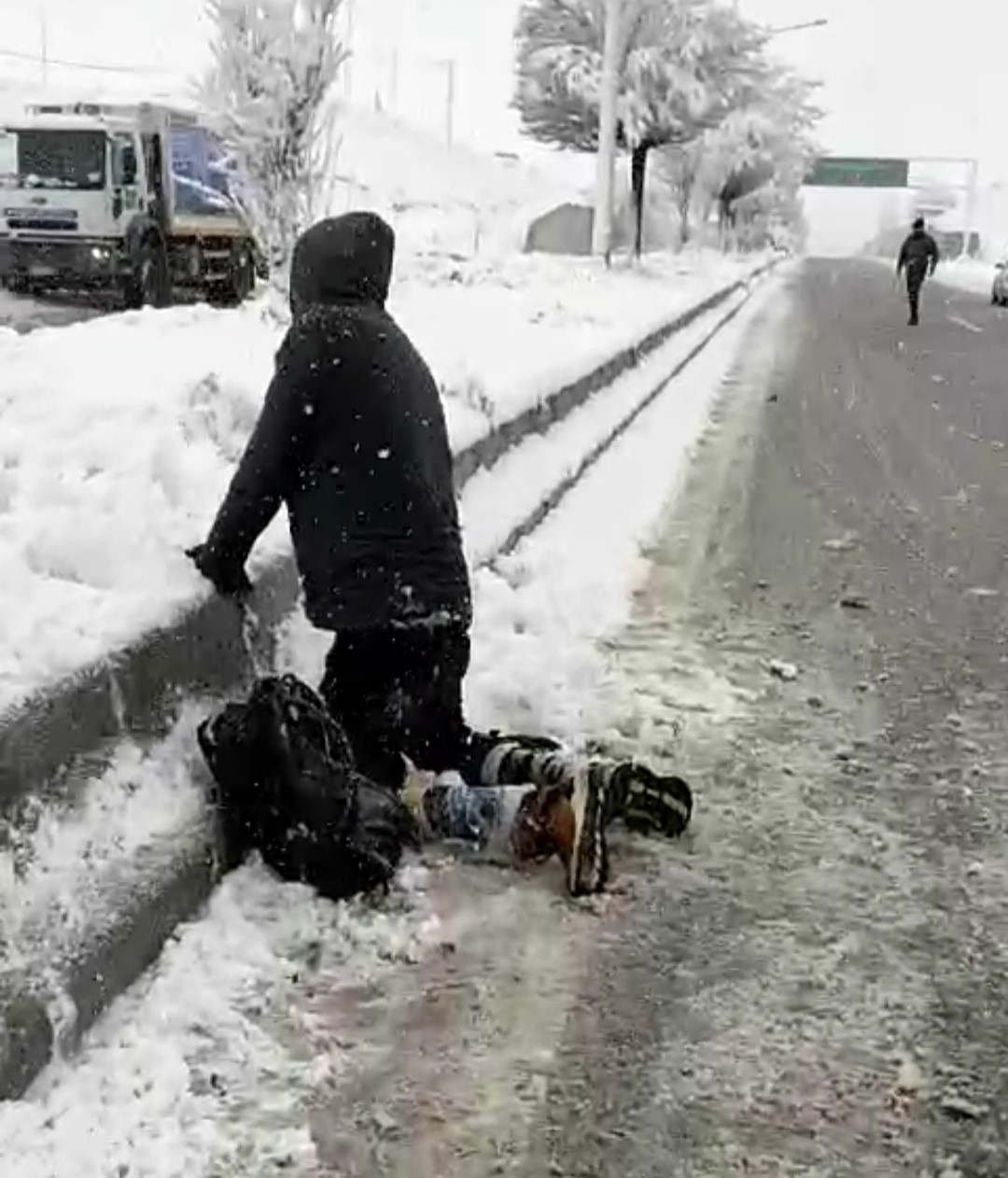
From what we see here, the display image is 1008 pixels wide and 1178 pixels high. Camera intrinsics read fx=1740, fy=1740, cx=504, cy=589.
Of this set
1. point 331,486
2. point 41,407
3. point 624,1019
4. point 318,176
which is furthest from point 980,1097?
point 318,176

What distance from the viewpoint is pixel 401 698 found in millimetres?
4531

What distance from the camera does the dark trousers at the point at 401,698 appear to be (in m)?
4.49

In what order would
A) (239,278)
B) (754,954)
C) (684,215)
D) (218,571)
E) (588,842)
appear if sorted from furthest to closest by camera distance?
(684,215), (239,278), (218,571), (588,842), (754,954)

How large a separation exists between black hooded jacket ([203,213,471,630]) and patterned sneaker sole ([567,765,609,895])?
616 mm

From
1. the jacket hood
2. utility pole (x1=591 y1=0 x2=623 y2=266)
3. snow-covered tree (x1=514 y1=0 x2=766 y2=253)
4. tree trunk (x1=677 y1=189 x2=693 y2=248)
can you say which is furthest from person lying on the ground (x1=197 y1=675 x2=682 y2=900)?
tree trunk (x1=677 y1=189 x2=693 y2=248)

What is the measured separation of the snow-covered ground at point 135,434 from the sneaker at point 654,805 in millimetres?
1227

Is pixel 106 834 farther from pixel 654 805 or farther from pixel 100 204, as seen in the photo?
pixel 100 204

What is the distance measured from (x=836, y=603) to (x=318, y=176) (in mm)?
11218

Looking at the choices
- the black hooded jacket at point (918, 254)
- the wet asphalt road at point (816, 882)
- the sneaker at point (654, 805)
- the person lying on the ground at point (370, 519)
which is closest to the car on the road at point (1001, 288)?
the black hooded jacket at point (918, 254)

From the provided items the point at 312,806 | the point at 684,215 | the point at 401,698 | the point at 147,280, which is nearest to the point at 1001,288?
the point at 684,215

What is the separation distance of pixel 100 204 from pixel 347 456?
58.6ft

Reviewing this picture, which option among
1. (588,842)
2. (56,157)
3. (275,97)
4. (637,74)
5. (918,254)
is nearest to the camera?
(588,842)

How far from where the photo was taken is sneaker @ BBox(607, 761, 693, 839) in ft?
14.7

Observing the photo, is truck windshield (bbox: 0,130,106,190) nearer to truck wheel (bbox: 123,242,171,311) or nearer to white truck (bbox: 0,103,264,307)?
white truck (bbox: 0,103,264,307)
